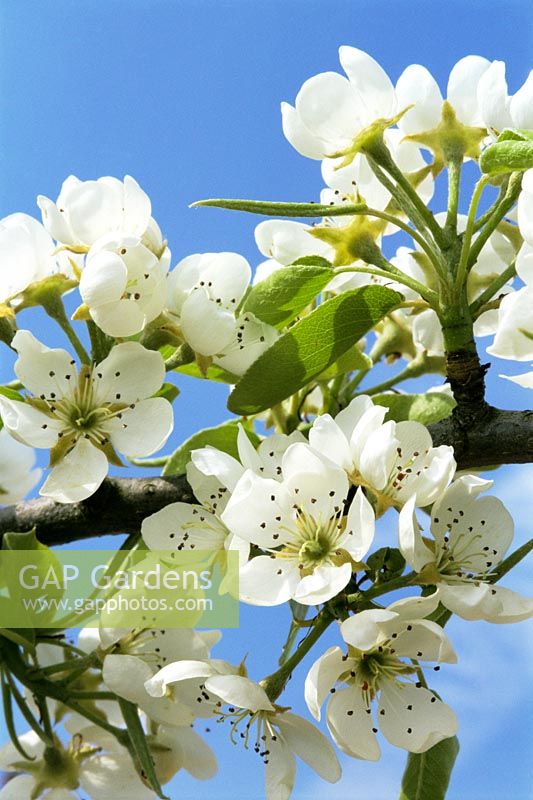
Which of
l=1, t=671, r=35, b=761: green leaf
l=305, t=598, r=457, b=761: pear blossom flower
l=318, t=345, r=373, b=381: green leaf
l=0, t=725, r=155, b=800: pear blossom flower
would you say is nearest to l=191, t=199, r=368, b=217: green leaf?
l=318, t=345, r=373, b=381: green leaf

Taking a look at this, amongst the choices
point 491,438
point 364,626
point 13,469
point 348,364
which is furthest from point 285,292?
point 13,469

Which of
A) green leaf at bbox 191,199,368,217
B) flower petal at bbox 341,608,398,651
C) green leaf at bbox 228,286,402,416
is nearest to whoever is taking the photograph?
flower petal at bbox 341,608,398,651

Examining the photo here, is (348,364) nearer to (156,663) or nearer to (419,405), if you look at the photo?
(419,405)

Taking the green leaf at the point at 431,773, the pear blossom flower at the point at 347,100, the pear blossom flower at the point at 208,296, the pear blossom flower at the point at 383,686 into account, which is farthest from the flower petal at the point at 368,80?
the green leaf at the point at 431,773

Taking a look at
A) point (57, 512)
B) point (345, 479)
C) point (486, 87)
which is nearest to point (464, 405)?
point (345, 479)

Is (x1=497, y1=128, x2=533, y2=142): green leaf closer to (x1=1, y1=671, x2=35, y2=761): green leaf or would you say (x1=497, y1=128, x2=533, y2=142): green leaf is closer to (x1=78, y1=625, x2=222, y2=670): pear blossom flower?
(x1=78, y1=625, x2=222, y2=670): pear blossom flower

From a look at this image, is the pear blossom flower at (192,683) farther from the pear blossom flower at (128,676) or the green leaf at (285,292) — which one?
the green leaf at (285,292)
